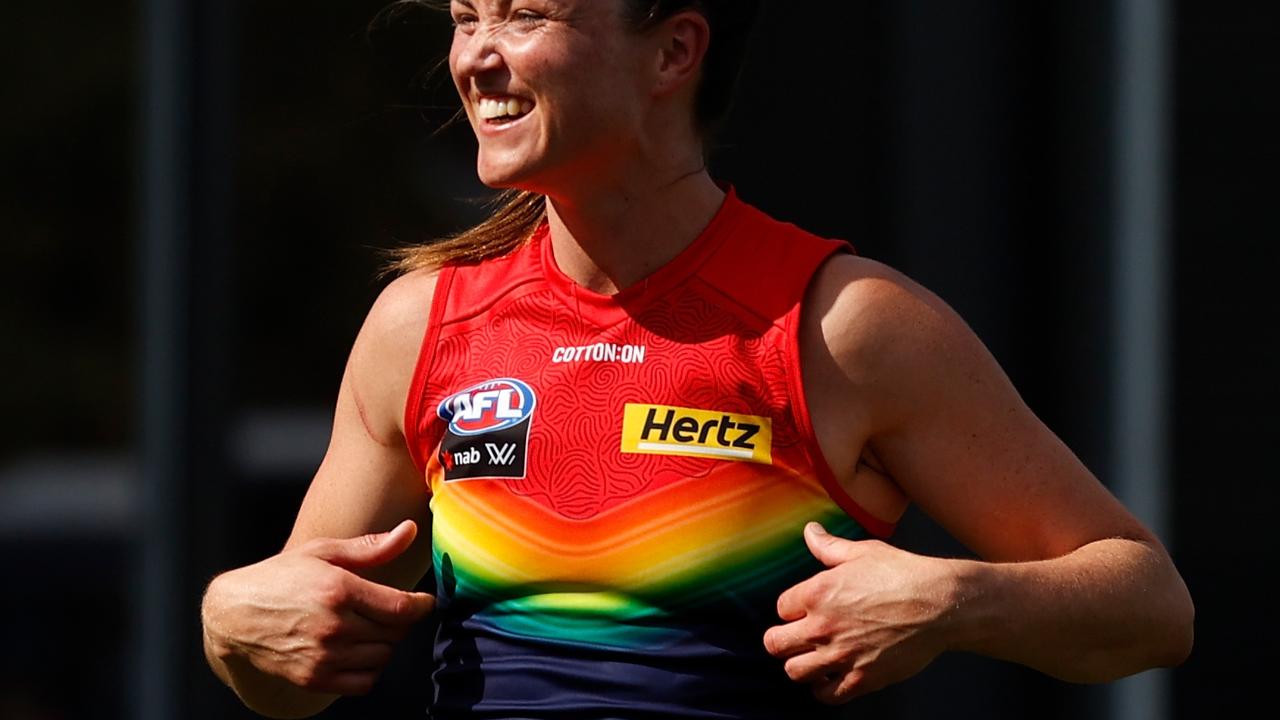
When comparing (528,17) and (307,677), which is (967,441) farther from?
(307,677)

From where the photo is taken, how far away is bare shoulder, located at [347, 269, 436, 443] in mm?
2670

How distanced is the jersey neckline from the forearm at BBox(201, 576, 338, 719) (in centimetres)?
61

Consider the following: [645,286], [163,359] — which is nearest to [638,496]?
[645,286]

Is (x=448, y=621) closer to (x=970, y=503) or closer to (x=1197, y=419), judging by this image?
(x=970, y=503)

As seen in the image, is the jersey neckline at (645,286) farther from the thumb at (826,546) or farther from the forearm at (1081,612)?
the forearm at (1081,612)

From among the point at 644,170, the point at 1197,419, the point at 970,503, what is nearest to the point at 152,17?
the point at 1197,419

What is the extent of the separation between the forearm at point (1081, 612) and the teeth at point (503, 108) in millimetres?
794

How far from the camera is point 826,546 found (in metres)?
2.35

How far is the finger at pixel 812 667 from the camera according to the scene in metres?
2.28

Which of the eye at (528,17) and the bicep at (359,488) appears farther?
the bicep at (359,488)

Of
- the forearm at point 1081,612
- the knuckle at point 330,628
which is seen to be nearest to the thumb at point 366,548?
the knuckle at point 330,628

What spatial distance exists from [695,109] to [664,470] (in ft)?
1.80

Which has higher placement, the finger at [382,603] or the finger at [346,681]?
the finger at [382,603]

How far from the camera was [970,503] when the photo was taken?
97.7 inches
